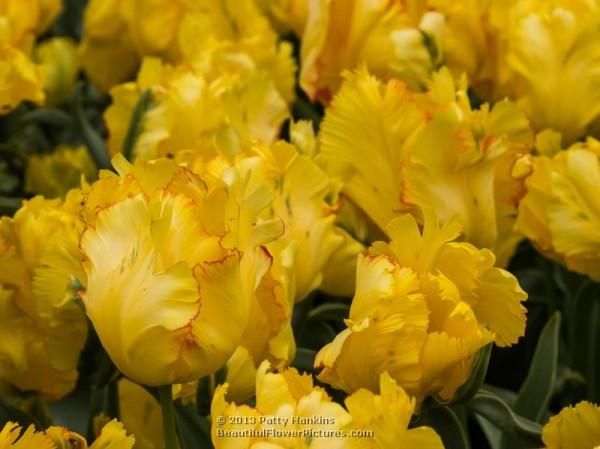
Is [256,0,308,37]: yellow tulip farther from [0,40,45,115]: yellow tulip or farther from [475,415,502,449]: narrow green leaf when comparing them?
[475,415,502,449]: narrow green leaf

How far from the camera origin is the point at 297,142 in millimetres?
865

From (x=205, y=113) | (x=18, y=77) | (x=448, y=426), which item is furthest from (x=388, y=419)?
(x=18, y=77)

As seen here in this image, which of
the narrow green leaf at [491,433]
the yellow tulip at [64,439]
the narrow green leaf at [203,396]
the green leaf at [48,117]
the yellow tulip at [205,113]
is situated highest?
the yellow tulip at [64,439]

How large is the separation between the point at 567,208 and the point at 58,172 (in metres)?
0.53

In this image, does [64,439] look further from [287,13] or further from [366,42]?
[287,13]

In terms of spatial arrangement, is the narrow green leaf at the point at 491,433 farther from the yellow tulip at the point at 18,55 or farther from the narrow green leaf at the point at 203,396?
the yellow tulip at the point at 18,55

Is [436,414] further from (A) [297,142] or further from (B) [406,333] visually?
(A) [297,142]

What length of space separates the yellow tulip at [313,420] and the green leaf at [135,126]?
38 centimetres

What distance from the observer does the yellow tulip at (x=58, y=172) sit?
1175 mm

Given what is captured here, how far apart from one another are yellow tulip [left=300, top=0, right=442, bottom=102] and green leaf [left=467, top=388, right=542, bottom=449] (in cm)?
29

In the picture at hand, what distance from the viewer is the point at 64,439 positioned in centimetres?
62

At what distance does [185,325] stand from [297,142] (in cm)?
28

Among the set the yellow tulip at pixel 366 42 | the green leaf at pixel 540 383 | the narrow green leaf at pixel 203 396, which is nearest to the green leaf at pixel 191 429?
the narrow green leaf at pixel 203 396

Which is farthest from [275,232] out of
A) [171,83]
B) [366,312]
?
[171,83]
